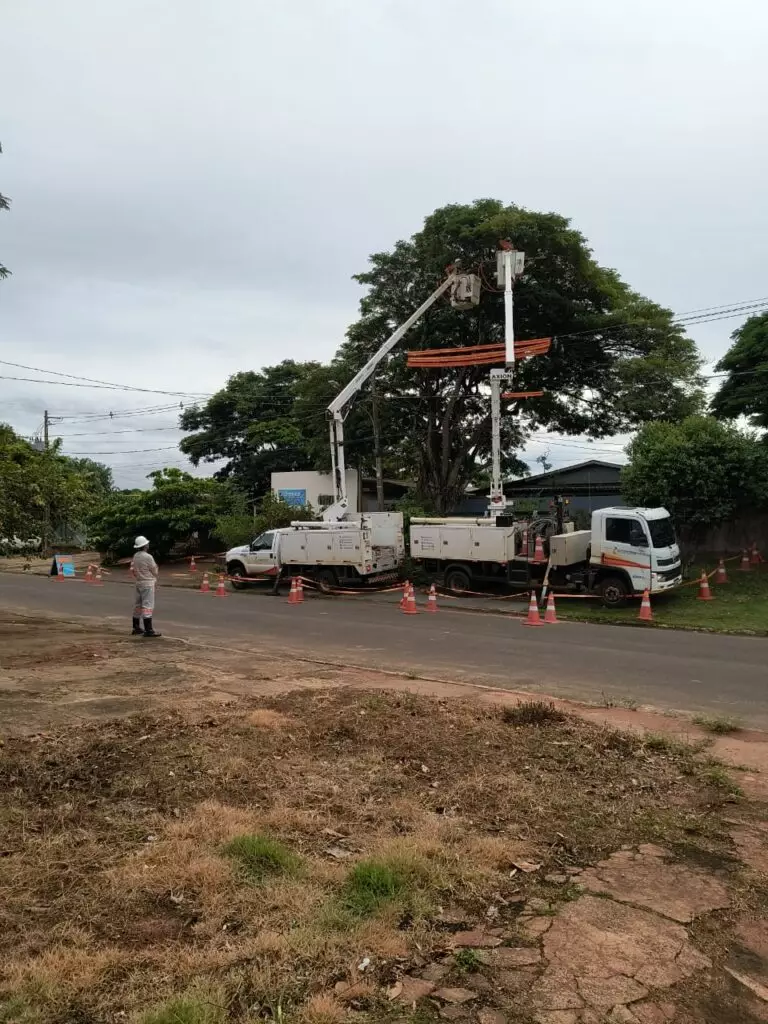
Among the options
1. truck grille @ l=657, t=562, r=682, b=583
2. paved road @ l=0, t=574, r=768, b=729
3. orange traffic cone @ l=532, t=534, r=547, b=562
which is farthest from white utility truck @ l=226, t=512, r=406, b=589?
truck grille @ l=657, t=562, r=682, b=583

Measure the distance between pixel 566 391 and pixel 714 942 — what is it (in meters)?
28.1

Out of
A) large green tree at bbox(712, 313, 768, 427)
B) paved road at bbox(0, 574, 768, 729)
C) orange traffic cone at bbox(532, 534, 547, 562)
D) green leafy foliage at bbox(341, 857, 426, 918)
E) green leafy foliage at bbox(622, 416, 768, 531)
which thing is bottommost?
paved road at bbox(0, 574, 768, 729)

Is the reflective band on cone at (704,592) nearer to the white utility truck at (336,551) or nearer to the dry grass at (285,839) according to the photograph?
the white utility truck at (336,551)

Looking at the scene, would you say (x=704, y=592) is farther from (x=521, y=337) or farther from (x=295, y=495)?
(x=295, y=495)

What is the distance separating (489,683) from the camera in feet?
31.7

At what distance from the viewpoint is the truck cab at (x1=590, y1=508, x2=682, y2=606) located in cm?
1750

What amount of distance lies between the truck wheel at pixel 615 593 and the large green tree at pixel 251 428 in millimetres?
27961

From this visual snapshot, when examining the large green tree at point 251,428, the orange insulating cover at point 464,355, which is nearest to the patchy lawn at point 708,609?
the orange insulating cover at point 464,355

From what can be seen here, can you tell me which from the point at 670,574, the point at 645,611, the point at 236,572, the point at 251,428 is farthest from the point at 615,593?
the point at 251,428

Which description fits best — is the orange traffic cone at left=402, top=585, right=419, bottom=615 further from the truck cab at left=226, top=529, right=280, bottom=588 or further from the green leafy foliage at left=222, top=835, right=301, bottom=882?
the green leafy foliage at left=222, top=835, right=301, bottom=882

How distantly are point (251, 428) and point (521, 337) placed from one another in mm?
21353

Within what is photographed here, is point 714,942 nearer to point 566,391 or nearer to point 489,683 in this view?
point 489,683

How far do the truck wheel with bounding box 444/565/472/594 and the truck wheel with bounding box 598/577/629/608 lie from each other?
159 inches

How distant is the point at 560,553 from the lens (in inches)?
758
